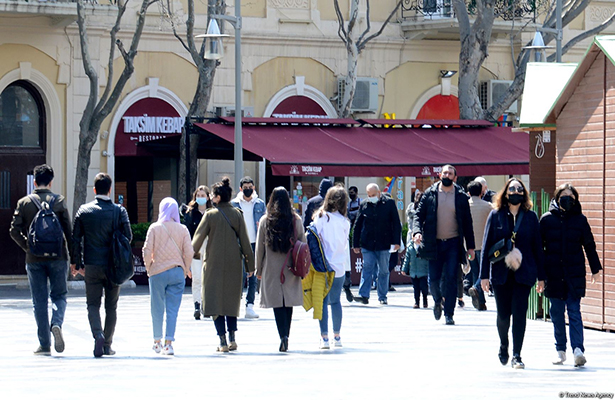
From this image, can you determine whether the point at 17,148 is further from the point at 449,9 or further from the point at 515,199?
the point at 515,199

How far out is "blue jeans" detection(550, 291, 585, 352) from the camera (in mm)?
10656

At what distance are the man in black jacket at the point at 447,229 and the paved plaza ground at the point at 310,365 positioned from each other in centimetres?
63

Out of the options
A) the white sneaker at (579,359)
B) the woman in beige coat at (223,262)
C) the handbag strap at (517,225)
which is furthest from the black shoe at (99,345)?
the white sneaker at (579,359)

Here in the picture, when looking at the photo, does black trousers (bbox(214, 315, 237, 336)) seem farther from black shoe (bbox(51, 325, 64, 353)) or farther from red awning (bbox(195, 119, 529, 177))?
red awning (bbox(195, 119, 529, 177))

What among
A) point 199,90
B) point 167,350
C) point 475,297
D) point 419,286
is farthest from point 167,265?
point 199,90

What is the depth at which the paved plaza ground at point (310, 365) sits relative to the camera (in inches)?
363

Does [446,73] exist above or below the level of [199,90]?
above

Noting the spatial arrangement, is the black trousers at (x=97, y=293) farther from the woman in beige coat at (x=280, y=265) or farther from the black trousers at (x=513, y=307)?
the black trousers at (x=513, y=307)

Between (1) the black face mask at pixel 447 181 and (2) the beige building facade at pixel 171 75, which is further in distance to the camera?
(2) the beige building facade at pixel 171 75

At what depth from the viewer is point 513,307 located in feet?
34.5

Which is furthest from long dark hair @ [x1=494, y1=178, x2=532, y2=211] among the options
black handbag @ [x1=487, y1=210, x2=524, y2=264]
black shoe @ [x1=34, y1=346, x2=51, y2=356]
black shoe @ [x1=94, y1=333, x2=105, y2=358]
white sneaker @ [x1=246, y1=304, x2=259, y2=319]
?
white sneaker @ [x1=246, y1=304, x2=259, y2=319]

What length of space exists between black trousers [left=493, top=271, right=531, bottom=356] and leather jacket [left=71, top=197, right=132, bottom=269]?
146 inches

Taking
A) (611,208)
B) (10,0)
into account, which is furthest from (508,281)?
(10,0)

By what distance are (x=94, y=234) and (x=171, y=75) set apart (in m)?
15.3
